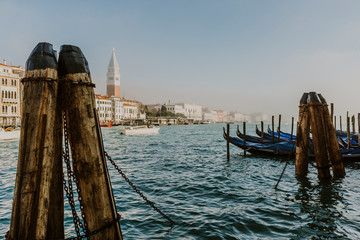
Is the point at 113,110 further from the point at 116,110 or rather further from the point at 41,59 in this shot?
the point at 41,59

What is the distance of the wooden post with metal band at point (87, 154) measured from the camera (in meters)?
2.23

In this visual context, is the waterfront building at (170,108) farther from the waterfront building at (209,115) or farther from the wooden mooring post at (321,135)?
the wooden mooring post at (321,135)

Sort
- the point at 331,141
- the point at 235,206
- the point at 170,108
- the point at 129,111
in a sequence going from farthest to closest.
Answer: the point at 170,108, the point at 129,111, the point at 331,141, the point at 235,206

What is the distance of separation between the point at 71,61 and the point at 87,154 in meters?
0.89

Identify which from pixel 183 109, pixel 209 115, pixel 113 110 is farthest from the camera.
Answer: pixel 209 115

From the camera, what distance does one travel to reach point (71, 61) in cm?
234

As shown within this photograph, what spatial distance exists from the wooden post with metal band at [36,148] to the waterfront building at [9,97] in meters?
43.2

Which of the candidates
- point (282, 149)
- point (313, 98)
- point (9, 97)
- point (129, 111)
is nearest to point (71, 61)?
→ point (313, 98)

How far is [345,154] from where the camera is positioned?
10.4 metres

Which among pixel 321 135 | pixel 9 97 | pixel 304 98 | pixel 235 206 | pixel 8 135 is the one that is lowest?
pixel 235 206

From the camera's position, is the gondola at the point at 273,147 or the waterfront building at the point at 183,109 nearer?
the gondola at the point at 273,147

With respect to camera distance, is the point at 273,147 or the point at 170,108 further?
the point at 170,108

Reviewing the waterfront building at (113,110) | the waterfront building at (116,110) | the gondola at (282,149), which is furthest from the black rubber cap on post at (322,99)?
the waterfront building at (116,110)

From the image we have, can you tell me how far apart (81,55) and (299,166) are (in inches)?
295
